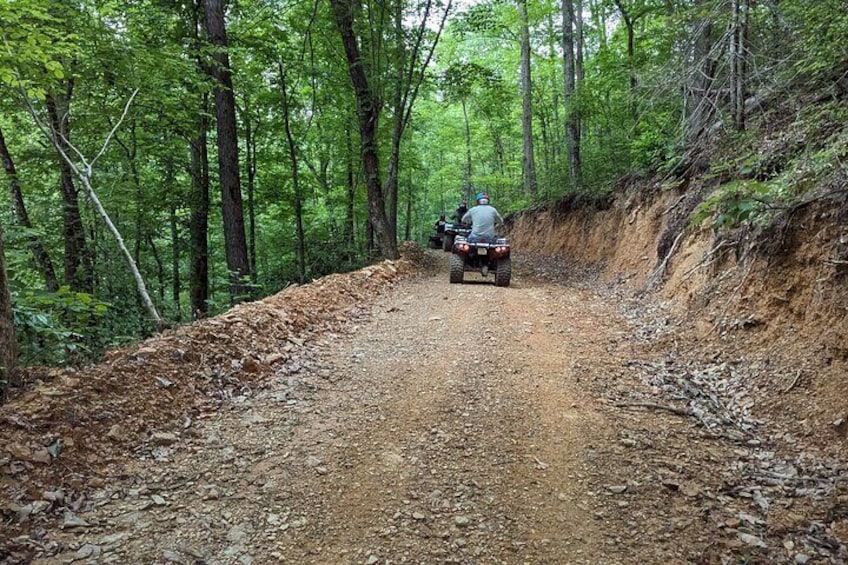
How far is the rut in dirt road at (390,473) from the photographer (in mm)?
2586

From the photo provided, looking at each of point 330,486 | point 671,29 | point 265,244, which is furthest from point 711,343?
point 265,244

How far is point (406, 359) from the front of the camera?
5.41 metres

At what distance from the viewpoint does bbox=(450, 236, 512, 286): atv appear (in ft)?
32.8

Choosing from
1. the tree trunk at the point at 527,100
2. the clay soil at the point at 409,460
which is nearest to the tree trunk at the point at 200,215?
the clay soil at the point at 409,460

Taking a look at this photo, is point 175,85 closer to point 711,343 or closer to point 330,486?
point 330,486

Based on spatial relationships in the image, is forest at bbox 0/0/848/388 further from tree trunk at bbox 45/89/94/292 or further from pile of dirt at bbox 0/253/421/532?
pile of dirt at bbox 0/253/421/532

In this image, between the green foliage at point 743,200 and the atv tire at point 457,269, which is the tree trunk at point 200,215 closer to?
the atv tire at point 457,269

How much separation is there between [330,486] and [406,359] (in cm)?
238

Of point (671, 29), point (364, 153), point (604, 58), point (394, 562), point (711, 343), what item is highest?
point (604, 58)

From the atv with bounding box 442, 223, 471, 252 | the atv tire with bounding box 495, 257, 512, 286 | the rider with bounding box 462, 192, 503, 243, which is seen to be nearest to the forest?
the atv with bounding box 442, 223, 471, 252

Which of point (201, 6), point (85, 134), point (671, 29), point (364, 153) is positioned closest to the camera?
point (671, 29)

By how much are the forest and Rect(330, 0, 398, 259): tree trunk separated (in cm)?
5

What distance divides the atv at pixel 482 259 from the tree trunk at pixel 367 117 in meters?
2.64

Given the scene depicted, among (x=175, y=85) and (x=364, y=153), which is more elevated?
(x=175, y=85)
